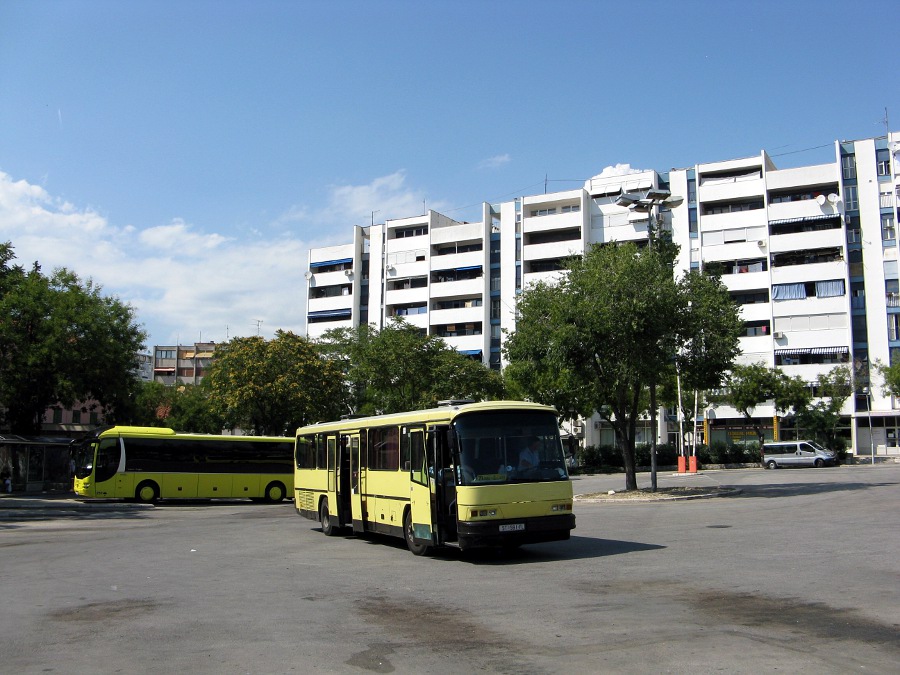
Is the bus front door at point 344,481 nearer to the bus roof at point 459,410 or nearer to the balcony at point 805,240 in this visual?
the bus roof at point 459,410

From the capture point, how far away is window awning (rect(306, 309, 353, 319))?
93375mm

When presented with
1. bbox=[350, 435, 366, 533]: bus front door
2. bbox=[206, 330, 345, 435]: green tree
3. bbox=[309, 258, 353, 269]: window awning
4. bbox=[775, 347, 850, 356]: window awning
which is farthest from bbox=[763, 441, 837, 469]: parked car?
bbox=[309, 258, 353, 269]: window awning

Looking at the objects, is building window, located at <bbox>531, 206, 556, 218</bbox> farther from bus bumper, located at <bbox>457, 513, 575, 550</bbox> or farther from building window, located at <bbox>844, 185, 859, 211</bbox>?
bus bumper, located at <bbox>457, 513, 575, 550</bbox>

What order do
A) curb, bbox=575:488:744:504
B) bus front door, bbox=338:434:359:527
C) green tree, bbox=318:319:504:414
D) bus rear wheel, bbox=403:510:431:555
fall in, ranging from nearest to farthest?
bus rear wheel, bbox=403:510:431:555 → bus front door, bbox=338:434:359:527 → curb, bbox=575:488:744:504 → green tree, bbox=318:319:504:414

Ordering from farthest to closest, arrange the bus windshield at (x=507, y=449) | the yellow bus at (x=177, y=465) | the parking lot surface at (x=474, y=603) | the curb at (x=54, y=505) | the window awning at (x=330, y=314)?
the window awning at (x=330, y=314), the yellow bus at (x=177, y=465), the curb at (x=54, y=505), the bus windshield at (x=507, y=449), the parking lot surface at (x=474, y=603)

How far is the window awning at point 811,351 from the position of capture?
227ft

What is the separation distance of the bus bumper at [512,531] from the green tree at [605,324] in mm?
13963

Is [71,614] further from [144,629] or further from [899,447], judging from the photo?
[899,447]

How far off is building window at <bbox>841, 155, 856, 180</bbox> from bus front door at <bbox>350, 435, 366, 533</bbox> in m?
66.5

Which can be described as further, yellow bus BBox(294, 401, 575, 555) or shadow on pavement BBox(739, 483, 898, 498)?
shadow on pavement BBox(739, 483, 898, 498)

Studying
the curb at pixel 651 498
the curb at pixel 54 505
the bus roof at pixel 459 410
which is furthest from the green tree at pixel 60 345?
the bus roof at pixel 459 410

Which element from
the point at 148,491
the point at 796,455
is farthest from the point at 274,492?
the point at 796,455

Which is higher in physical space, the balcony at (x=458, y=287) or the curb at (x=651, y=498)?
the balcony at (x=458, y=287)

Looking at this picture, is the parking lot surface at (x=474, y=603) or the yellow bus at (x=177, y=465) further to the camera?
the yellow bus at (x=177, y=465)
